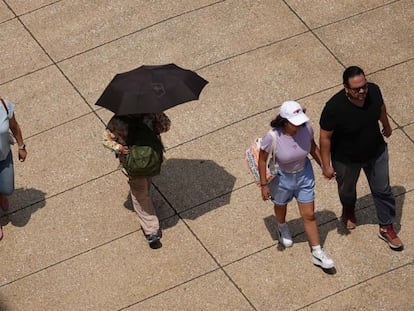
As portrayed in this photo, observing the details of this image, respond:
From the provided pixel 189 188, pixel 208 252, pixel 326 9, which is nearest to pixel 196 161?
pixel 189 188

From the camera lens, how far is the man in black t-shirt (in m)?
9.28

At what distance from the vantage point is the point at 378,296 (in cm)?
966

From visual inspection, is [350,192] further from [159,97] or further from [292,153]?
[159,97]

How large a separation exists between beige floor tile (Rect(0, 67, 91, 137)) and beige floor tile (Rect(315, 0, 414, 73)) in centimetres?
275

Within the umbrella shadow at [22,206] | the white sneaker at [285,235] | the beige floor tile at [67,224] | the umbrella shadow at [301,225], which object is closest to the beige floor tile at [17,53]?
the umbrella shadow at [22,206]

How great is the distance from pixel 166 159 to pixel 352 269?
7.52 feet

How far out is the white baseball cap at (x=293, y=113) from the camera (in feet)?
29.9

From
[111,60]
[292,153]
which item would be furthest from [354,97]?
[111,60]

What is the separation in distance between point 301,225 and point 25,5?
473cm

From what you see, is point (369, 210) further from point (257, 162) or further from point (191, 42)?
point (191, 42)

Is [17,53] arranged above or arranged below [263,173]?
below

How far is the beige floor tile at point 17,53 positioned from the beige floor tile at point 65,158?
1.10m

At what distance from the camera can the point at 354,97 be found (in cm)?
921

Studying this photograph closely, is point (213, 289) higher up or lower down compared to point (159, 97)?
lower down
